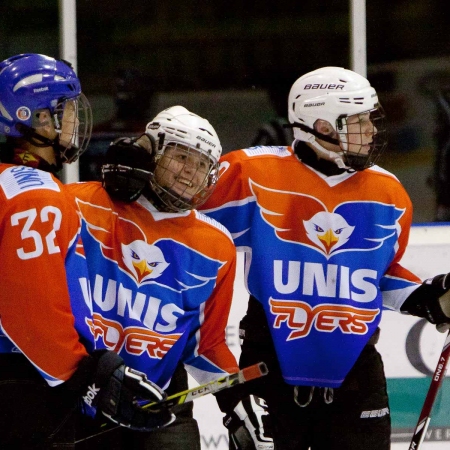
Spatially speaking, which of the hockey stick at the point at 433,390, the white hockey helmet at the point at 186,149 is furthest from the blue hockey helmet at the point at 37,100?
the hockey stick at the point at 433,390

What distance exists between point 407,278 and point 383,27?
5.50 ft

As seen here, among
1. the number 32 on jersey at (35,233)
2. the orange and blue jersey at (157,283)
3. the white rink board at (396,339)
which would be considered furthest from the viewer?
the white rink board at (396,339)

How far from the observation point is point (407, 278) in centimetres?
296

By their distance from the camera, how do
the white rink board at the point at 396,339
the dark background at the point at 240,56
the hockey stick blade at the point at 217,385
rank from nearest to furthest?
the hockey stick blade at the point at 217,385 → the white rink board at the point at 396,339 → the dark background at the point at 240,56

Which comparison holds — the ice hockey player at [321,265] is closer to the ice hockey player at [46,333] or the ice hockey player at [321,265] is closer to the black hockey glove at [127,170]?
the black hockey glove at [127,170]

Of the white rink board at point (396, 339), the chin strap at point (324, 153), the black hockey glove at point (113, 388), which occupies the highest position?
the chin strap at point (324, 153)

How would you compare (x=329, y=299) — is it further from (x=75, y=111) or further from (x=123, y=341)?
(x=75, y=111)

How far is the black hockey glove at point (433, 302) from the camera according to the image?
2.91m

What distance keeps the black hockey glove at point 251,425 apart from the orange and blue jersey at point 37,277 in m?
0.59

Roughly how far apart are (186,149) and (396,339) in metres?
1.53

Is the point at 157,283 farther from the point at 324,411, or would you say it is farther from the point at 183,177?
the point at 324,411

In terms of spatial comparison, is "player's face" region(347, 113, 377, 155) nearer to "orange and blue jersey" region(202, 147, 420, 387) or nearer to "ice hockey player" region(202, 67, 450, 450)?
"ice hockey player" region(202, 67, 450, 450)

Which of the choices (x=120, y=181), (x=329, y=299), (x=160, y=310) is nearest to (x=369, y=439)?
(x=329, y=299)

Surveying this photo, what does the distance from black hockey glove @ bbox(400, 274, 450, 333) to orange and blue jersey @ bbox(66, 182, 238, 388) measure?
1.84ft
